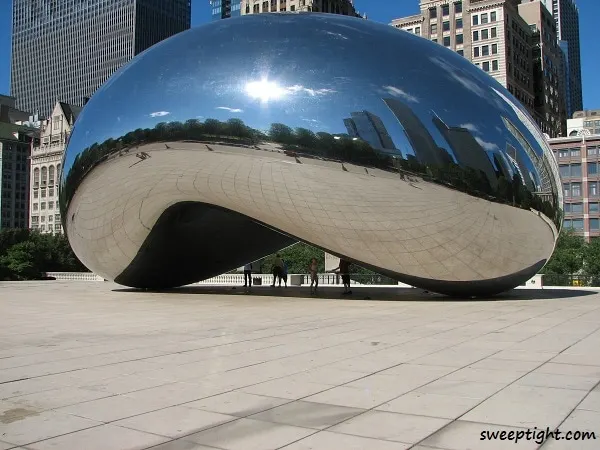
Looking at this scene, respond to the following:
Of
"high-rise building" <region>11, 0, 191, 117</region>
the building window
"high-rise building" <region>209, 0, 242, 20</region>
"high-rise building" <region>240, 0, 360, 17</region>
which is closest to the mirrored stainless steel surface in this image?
the building window

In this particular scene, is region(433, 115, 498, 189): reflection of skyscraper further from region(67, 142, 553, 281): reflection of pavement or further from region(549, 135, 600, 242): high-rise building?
region(549, 135, 600, 242): high-rise building

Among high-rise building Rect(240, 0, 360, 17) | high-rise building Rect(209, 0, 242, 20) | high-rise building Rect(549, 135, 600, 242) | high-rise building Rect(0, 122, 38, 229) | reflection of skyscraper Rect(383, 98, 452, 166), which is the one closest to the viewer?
reflection of skyscraper Rect(383, 98, 452, 166)

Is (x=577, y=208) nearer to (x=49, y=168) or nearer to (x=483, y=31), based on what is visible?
(x=483, y=31)

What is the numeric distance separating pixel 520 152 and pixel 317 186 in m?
3.75

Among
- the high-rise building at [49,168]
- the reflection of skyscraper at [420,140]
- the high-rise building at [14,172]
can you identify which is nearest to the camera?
the reflection of skyscraper at [420,140]

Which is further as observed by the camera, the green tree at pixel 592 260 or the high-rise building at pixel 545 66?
the high-rise building at pixel 545 66

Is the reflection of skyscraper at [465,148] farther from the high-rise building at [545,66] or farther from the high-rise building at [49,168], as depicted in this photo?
the high-rise building at [545,66]

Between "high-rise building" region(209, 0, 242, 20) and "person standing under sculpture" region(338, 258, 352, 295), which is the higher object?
"high-rise building" region(209, 0, 242, 20)

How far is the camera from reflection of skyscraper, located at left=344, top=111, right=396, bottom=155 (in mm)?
10906

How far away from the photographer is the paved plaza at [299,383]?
375cm

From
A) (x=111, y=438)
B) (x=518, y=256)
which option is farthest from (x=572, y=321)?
(x=111, y=438)

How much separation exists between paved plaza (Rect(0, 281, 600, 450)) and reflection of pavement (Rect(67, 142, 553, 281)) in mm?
2075

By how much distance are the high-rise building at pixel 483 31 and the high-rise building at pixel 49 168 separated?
2438 inches

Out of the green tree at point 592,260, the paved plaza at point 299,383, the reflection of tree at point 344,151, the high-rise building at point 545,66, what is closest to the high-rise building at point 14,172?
the high-rise building at point 545,66
